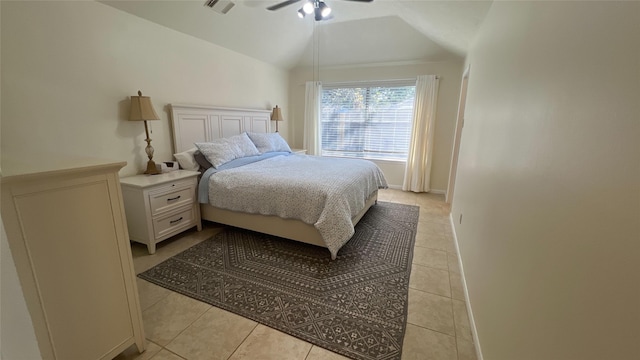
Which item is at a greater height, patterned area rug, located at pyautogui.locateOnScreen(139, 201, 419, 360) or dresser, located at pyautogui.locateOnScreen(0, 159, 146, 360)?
dresser, located at pyautogui.locateOnScreen(0, 159, 146, 360)

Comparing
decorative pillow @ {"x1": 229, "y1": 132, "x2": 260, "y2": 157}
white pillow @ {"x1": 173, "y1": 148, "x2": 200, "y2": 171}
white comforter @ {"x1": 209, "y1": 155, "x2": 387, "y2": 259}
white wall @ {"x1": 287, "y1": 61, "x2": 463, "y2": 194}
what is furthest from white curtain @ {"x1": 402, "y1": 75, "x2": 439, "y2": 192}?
white pillow @ {"x1": 173, "y1": 148, "x2": 200, "y2": 171}

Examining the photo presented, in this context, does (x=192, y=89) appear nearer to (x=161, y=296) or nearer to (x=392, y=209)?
(x=161, y=296)

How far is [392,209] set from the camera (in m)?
3.70

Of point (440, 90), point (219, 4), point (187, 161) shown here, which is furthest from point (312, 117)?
point (219, 4)

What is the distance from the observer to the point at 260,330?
1.57 meters

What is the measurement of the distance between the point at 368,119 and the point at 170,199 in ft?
11.9

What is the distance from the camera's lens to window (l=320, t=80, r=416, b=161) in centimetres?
463

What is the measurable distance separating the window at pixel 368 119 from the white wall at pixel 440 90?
16cm

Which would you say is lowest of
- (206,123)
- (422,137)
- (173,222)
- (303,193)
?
(173,222)

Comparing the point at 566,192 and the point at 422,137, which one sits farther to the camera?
the point at 422,137

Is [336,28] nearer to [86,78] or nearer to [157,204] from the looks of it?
[86,78]

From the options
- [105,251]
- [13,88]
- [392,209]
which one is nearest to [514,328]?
[105,251]

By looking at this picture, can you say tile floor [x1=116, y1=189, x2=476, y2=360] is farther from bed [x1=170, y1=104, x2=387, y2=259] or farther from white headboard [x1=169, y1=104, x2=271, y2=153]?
white headboard [x1=169, y1=104, x2=271, y2=153]

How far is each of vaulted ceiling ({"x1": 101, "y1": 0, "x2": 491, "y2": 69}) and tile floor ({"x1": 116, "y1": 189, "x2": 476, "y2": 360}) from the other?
2.40 meters
